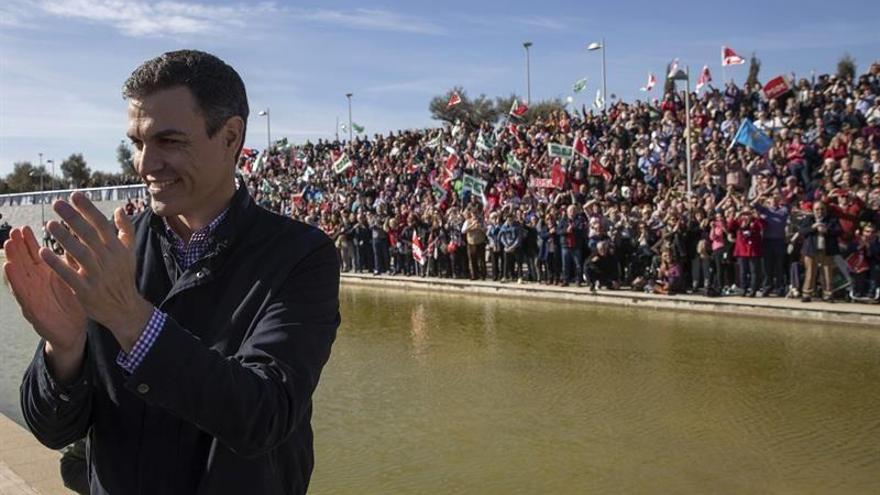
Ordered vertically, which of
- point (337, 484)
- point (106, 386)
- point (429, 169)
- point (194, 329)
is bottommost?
point (337, 484)


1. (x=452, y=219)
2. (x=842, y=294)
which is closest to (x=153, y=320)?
(x=842, y=294)

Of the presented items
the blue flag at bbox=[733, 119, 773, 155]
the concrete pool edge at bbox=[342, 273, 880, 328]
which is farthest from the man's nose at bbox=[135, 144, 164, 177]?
the blue flag at bbox=[733, 119, 773, 155]

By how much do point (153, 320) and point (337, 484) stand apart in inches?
178

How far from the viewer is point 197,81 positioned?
5.54 feet

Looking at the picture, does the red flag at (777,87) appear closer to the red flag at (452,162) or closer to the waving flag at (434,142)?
the red flag at (452,162)

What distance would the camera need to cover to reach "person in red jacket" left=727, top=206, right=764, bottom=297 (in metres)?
14.0

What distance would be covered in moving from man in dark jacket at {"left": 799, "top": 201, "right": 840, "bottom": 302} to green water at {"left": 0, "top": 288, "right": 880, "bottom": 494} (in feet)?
5.19

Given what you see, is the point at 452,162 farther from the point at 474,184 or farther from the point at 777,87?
the point at 777,87

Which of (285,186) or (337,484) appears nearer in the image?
(337,484)

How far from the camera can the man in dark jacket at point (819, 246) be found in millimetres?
13023

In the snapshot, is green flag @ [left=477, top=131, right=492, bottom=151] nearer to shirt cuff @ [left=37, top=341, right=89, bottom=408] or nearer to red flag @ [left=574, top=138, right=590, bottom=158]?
red flag @ [left=574, top=138, right=590, bottom=158]

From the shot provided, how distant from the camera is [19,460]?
5.12 meters

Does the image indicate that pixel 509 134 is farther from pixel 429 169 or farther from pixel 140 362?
pixel 140 362

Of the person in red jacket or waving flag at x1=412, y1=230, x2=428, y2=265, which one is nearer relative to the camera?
the person in red jacket
